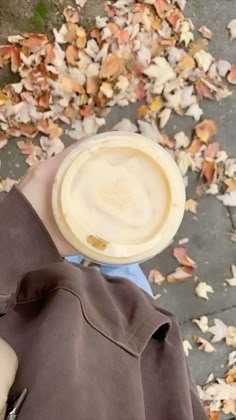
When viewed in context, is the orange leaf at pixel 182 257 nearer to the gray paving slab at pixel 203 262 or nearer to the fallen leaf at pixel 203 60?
the gray paving slab at pixel 203 262

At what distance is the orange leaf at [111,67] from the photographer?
155cm

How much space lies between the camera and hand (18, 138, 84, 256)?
103 centimetres

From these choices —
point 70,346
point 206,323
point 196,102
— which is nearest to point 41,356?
point 70,346

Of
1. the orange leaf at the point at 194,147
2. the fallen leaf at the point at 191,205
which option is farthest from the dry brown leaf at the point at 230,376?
the orange leaf at the point at 194,147

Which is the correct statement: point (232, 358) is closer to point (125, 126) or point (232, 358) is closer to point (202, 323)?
point (202, 323)

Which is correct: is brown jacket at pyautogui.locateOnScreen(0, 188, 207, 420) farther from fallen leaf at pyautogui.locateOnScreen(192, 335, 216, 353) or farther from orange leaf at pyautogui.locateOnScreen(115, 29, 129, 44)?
orange leaf at pyautogui.locateOnScreen(115, 29, 129, 44)

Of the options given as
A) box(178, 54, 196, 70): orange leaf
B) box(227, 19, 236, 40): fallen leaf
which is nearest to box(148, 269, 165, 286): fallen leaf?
box(178, 54, 196, 70): orange leaf

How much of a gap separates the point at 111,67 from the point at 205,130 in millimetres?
272

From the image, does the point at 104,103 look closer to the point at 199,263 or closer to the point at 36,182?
the point at 199,263

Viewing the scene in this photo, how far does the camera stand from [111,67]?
61.3 inches

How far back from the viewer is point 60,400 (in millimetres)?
774

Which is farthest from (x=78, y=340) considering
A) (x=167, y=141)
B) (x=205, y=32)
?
(x=205, y=32)

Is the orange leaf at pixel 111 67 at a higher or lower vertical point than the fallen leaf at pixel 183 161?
higher

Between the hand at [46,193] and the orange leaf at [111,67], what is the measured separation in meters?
0.55
